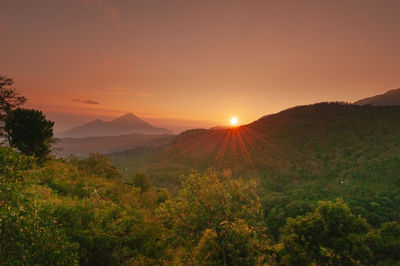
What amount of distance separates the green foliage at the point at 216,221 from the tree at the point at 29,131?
3261 centimetres

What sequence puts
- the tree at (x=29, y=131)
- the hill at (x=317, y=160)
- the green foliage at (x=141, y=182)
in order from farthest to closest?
1. the green foliage at (x=141, y=182)
2. the hill at (x=317, y=160)
3. the tree at (x=29, y=131)

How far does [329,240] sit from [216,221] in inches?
932

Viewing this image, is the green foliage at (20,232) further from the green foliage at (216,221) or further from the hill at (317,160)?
the hill at (317,160)

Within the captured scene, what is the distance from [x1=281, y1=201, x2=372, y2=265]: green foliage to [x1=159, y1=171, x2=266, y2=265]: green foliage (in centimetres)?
1733

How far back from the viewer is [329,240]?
3175 centimetres

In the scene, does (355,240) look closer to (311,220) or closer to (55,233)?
(311,220)

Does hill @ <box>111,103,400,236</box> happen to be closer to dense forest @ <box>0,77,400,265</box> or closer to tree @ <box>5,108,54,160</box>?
dense forest @ <box>0,77,400,265</box>

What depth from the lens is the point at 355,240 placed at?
1158 inches

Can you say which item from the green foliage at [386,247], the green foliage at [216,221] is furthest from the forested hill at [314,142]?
the green foliage at [216,221]

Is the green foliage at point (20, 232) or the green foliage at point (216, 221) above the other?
the green foliage at point (20, 232)

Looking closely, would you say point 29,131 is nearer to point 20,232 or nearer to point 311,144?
point 20,232

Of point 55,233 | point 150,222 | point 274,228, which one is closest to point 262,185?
point 274,228

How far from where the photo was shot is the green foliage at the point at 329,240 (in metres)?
30.1

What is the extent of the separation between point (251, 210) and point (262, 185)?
10367cm
